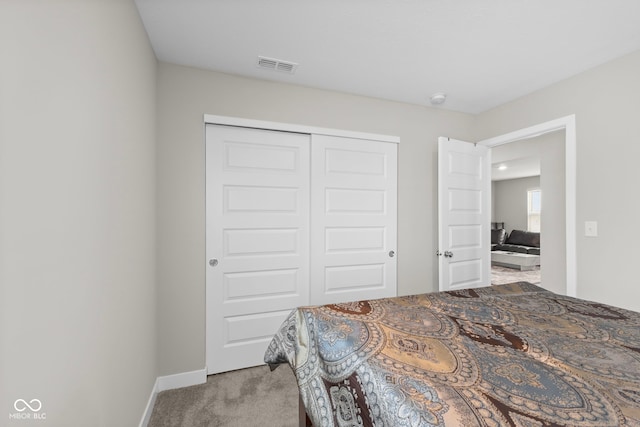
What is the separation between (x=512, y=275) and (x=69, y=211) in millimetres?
7470

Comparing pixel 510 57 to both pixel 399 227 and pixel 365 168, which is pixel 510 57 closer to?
pixel 365 168

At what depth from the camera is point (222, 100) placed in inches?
91.6

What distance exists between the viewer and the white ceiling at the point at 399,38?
5.32 feet

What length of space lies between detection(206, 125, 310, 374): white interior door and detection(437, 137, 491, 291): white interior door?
143cm

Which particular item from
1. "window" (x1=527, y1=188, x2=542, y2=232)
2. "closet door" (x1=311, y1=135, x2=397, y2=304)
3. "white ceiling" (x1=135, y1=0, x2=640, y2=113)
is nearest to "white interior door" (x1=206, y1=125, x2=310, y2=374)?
"closet door" (x1=311, y1=135, x2=397, y2=304)

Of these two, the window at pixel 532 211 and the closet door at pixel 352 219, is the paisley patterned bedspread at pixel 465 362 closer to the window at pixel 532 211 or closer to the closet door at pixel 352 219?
the closet door at pixel 352 219

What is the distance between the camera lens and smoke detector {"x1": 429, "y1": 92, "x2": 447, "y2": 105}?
2727 mm

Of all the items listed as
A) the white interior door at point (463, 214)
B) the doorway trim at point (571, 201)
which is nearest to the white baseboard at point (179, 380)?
the white interior door at point (463, 214)

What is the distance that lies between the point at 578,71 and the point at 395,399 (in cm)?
303

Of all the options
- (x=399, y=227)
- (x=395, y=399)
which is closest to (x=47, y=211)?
(x=395, y=399)

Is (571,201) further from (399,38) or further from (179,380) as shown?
(179,380)

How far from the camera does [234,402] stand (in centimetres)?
194

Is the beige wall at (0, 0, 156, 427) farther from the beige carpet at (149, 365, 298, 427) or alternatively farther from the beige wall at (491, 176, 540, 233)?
the beige wall at (491, 176, 540, 233)

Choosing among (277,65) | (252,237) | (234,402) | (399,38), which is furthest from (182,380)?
(399,38)
